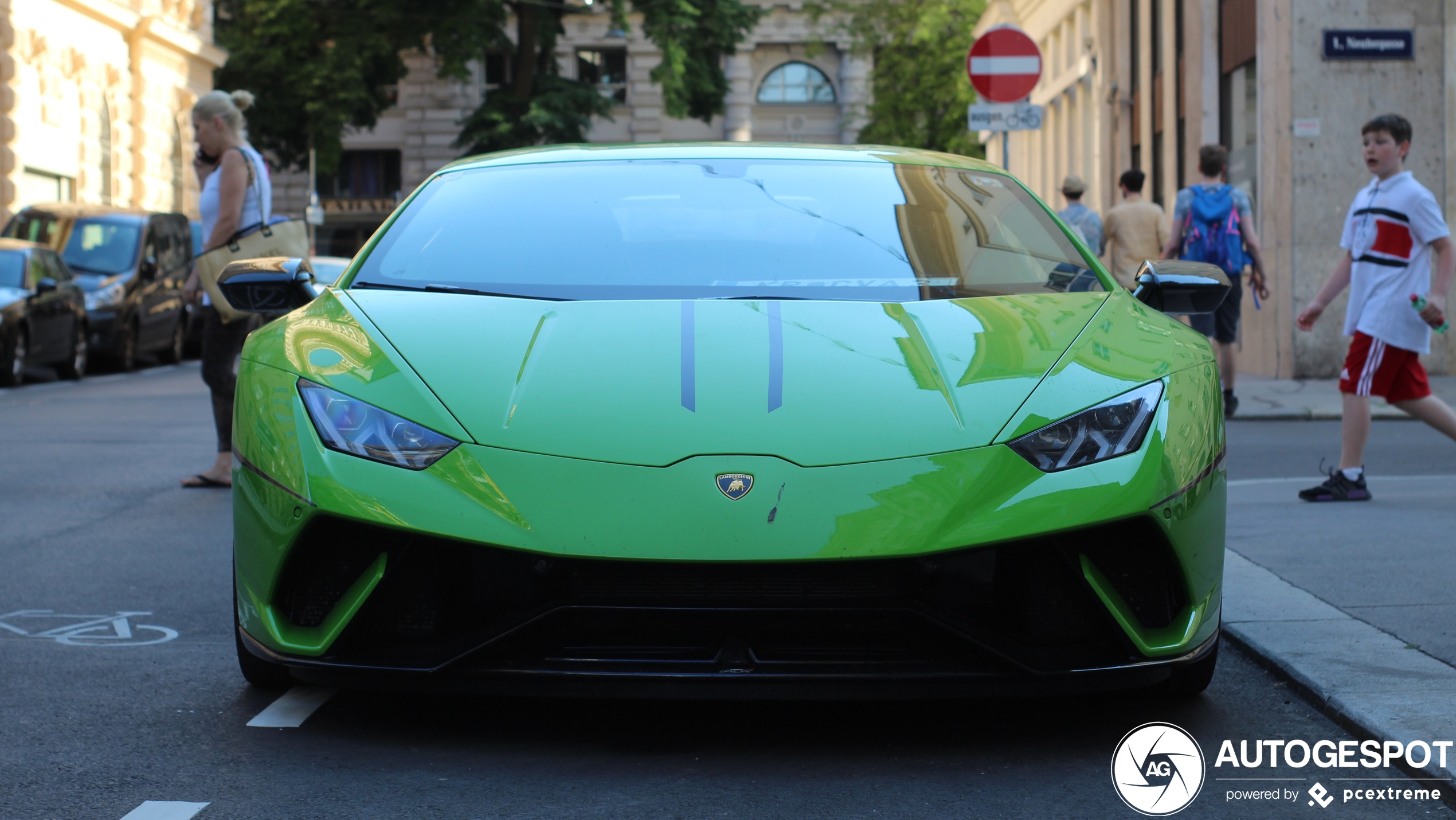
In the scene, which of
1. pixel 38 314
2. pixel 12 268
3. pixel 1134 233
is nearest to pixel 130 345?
pixel 38 314

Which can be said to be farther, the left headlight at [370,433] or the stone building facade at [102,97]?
the stone building facade at [102,97]

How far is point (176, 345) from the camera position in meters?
23.6

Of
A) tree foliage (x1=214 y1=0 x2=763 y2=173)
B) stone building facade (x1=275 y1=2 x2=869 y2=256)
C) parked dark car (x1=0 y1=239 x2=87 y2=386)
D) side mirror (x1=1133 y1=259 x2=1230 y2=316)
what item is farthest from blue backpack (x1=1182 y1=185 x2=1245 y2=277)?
stone building facade (x1=275 y1=2 x2=869 y2=256)

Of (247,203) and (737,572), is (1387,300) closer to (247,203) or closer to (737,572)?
(737,572)

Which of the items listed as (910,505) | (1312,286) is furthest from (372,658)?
(1312,286)

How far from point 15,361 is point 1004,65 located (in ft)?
33.2

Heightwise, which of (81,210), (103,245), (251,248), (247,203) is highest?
(81,210)

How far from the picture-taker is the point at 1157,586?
3.67 m

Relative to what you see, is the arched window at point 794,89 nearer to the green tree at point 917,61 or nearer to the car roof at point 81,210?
the green tree at point 917,61

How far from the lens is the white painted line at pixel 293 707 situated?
394cm

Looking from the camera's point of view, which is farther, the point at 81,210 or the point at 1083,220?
the point at 81,210

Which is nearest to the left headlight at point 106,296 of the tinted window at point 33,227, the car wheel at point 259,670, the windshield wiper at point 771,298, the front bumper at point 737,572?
the tinted window at point 33,227

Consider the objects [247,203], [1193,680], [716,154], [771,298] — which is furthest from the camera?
[247,203]

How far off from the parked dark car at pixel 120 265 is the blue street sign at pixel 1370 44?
13.4 metres
